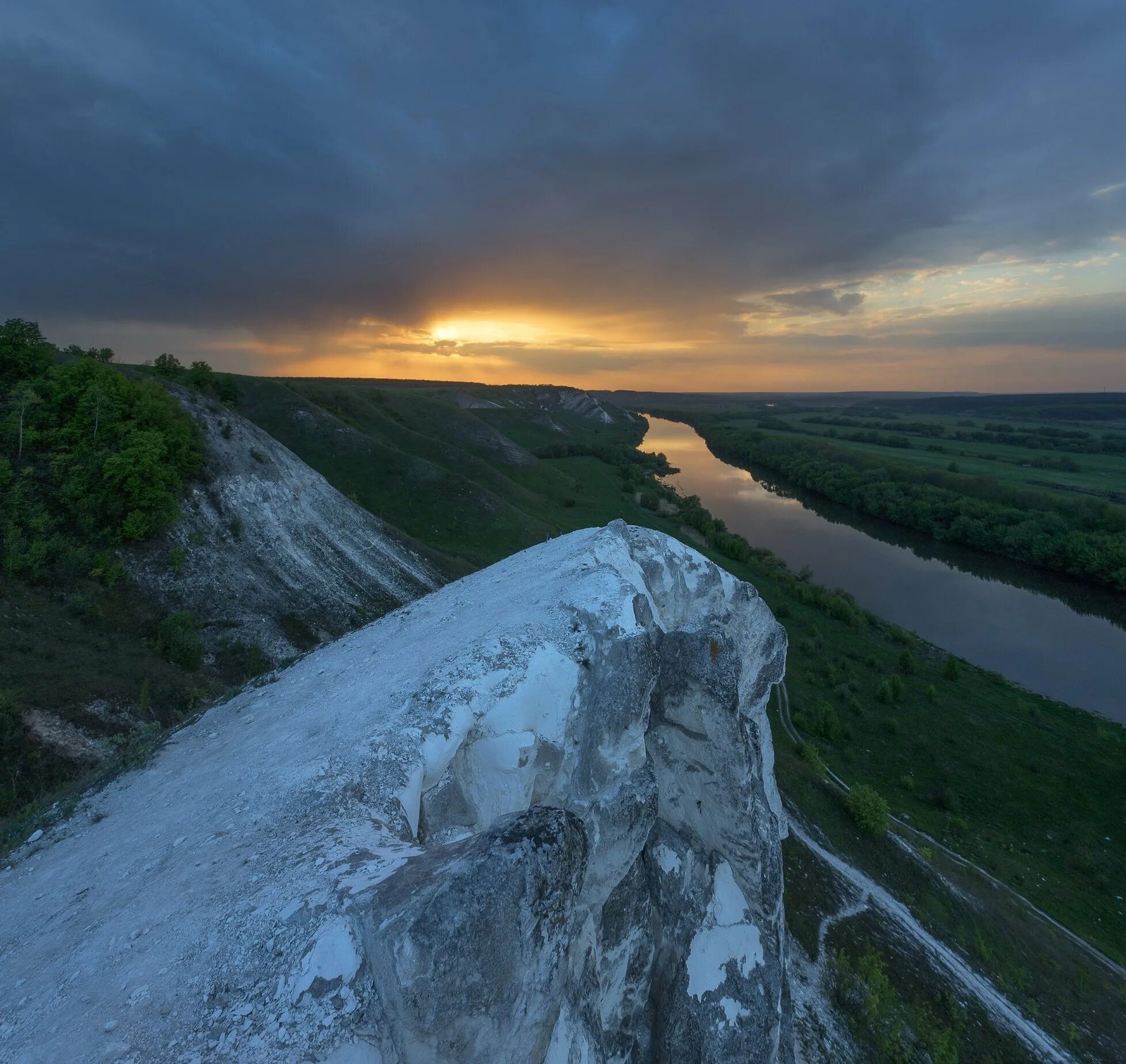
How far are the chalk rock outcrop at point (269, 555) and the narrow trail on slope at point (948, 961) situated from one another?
72.9 feet

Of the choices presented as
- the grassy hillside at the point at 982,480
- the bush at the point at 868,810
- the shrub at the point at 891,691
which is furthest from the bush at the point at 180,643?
the grassy hillside at the point at 982,480

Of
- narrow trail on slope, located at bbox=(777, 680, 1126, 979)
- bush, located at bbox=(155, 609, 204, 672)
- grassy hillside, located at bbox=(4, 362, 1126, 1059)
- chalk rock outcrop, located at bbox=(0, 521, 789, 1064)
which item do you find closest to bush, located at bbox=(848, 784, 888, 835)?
grassy hillside, located at bbox=(4, 362, 1126, 1059)

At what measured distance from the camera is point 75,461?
23.4m

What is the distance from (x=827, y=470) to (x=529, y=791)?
9595 cm

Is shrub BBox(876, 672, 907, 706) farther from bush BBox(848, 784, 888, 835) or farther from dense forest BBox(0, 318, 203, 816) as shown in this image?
dense forest BBox(0, 318, 203, 816)

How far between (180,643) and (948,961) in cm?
2707

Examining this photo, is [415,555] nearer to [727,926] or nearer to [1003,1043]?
[727,926]

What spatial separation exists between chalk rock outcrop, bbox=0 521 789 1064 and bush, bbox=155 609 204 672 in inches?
343

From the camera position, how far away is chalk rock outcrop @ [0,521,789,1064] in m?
5.73

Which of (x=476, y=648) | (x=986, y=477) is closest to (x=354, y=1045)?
(x=476, y=648)

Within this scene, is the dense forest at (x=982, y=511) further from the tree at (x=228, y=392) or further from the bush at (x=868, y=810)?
the tree at (x=228, y=392)

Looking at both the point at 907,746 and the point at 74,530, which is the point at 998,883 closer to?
the point at 907,746

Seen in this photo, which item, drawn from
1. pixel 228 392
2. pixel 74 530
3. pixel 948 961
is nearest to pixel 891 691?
pixel 948 961

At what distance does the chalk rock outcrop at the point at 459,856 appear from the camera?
5.73 metres
